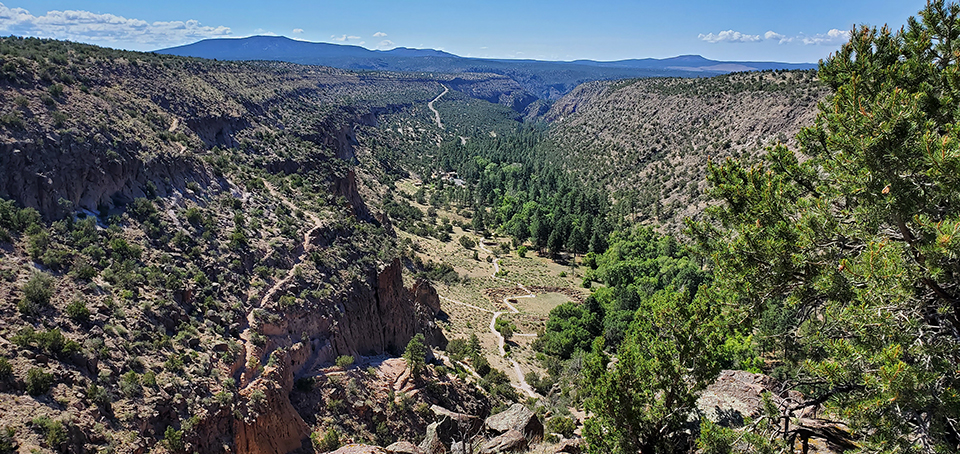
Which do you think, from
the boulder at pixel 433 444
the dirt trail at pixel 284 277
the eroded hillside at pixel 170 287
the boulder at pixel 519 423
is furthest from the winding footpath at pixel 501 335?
the dirt trail at pixel 284 277

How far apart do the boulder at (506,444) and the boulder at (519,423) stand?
530 mm

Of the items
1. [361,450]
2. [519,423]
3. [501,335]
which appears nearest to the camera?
[361,450]

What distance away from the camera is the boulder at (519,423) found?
18938mm

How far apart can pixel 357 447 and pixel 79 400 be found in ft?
27.4

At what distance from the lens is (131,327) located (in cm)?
1925

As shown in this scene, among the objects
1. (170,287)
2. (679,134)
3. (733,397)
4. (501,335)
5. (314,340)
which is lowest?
(501,335)

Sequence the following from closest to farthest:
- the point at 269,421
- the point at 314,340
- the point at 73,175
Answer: the point at 269,421 < the point at 73,175 < the point at 314,340

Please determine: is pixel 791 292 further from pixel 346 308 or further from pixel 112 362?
pixel 346 308

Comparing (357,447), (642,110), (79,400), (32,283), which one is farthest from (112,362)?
(642,110)

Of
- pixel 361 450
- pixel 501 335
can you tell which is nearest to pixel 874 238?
pixel 361 450

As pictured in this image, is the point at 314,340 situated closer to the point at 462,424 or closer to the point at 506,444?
the point at 462,424

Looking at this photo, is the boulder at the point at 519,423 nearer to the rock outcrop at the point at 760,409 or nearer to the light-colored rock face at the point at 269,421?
the rock outcrop at the point at 760,409

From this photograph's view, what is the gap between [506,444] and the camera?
17.7 m

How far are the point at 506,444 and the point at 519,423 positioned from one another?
183cm
